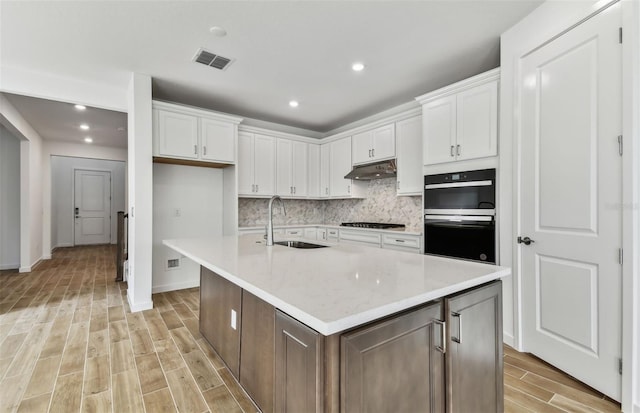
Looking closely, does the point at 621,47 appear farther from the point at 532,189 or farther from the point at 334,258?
the point at 334,258

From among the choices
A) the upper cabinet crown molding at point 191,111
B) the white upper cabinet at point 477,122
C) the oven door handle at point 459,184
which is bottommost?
the oven door handle at point 459,184

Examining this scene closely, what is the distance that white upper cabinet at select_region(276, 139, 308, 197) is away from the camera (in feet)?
15.9

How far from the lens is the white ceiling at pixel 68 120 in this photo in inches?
166

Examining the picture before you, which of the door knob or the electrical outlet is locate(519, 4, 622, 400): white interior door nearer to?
the door knob

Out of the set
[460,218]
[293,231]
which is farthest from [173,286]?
[460,218]

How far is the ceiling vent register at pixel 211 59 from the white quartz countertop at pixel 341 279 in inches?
74.7

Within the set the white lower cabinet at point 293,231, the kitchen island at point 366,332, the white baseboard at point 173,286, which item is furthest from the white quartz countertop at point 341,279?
the white lower cabinet at point 293,231

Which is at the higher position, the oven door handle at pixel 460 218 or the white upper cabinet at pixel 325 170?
the white upper cabinet at pixel 325 170

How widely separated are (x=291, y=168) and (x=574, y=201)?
374 cm

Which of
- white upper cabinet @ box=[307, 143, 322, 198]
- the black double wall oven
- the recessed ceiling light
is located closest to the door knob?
the black double wall oven

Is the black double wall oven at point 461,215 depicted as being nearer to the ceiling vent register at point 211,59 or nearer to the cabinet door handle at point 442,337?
the cabinet door handle at point 442,337

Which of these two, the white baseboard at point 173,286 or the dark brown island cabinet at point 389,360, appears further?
the white baseboard at point 173,286

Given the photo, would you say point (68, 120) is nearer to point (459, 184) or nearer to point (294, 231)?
point (294, 231)

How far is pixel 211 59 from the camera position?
2.90m
